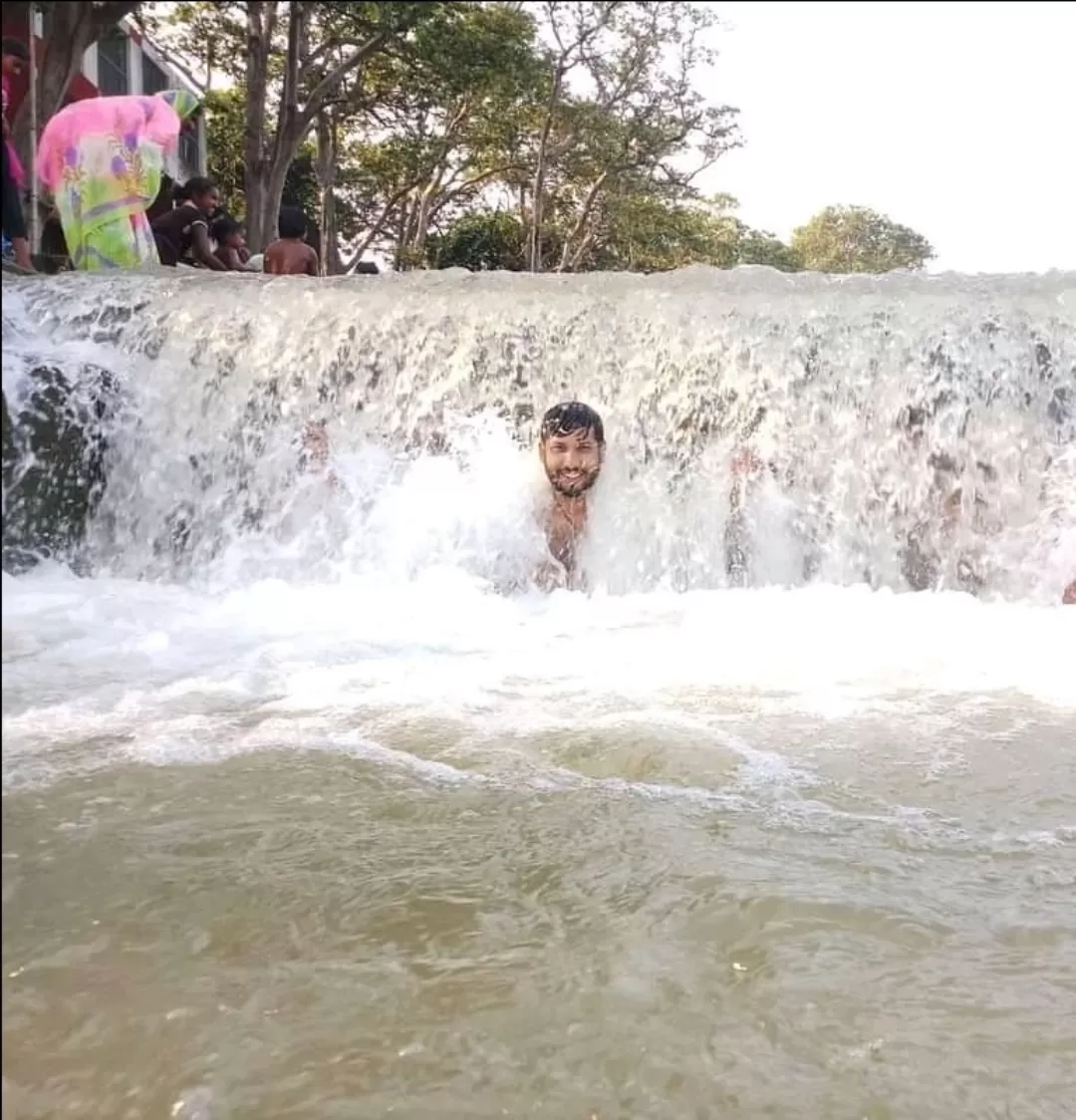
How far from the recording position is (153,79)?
11297mm

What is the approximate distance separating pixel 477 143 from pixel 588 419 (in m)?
14.8

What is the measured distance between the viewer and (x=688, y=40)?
9.37 ft

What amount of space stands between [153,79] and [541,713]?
999 cm

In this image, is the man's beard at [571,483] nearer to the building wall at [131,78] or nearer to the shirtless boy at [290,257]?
the building wall at [131,78]

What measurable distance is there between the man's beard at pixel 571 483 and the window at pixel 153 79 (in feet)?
21.7

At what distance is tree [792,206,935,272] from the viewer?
3269cm

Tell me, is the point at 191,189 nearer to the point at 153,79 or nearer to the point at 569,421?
the point at 153,79

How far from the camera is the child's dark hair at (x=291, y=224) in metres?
9.11

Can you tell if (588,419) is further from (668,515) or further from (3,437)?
(3,437)

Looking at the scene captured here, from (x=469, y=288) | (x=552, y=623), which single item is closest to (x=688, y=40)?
(x=552, y=623)

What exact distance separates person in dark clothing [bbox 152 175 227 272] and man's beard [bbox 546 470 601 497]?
4133 mm

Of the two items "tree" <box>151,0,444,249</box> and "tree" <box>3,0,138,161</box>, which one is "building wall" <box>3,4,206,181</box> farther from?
"tree" <box>151,0,444,249</box>

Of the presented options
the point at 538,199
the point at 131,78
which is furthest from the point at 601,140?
the point at 131,78

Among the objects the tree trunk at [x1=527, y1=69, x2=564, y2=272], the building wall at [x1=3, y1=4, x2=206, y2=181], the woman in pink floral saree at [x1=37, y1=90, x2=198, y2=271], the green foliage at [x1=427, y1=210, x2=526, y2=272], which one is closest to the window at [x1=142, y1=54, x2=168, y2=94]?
the building wall at [x1=3, y1=4, x2=206, y2=181]
